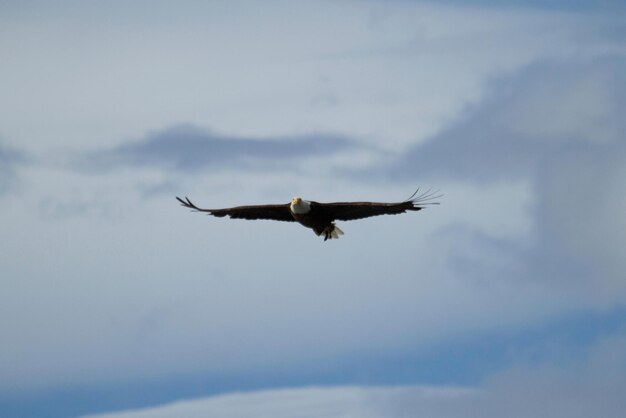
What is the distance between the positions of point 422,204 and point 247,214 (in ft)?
17.9

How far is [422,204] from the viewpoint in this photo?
6956 centimetres

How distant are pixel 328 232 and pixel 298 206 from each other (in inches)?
74.4

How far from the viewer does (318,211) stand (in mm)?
71188

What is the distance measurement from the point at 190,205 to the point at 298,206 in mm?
2917

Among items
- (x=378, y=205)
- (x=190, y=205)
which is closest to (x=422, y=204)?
(x=378, y=205)

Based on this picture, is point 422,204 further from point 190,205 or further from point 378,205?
point 190,205

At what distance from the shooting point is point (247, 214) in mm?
72438

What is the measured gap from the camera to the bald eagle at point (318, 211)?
70562 mm

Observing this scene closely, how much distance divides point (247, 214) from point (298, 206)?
2.29 metres

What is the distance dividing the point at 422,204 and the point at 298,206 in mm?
3400

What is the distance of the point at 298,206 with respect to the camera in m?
70.6

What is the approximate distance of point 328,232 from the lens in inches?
2842

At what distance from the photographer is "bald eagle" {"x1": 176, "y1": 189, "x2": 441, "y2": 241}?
232ft
